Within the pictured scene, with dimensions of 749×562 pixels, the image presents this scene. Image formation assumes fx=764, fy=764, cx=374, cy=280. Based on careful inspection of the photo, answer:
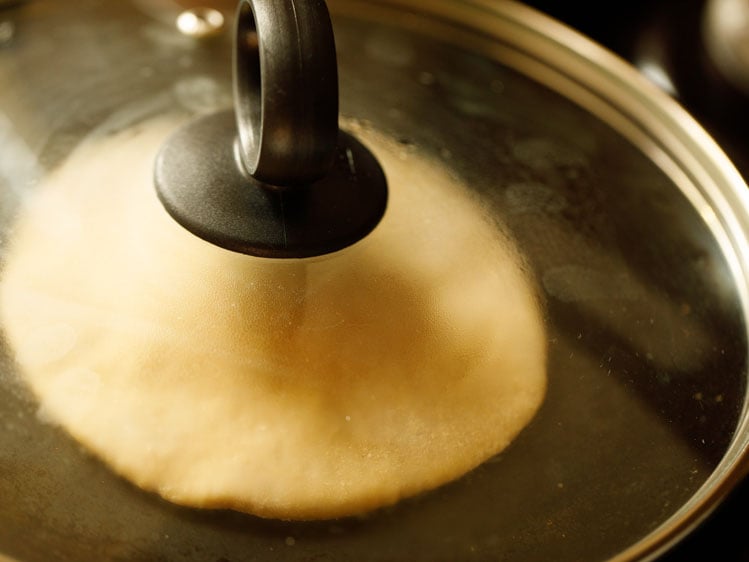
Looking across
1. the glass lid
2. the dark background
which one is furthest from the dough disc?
the dark background

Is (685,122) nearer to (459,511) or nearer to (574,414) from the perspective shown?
(574,414)

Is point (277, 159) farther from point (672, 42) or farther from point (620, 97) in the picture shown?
point (672, 42)

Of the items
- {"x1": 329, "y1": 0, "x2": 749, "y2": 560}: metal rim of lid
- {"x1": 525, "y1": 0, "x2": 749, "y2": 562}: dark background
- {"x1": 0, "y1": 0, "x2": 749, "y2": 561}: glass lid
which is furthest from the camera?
{"x1": 525, "y1": 0, "x2": 749, "y2": 562}: dark background

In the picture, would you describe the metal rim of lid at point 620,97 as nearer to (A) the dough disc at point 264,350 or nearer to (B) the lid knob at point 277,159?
(A) the dough disc at point 264,350

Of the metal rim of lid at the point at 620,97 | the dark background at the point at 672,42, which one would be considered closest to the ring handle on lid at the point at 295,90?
the metal rim of lid at the point at 620,97

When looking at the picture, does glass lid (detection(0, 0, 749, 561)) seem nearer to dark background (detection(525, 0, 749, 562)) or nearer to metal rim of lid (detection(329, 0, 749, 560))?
metal rim of lid (detection(329, 0, 749, 560))

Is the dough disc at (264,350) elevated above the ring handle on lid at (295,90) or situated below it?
below

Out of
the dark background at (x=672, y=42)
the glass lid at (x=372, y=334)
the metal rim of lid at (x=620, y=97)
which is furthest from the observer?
the dark background at (x=672, y=42)

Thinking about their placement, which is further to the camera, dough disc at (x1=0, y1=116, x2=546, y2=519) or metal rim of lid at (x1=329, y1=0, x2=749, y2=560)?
metal rim of lid at (x1=329, y1=0, x2=749, y2=560)
